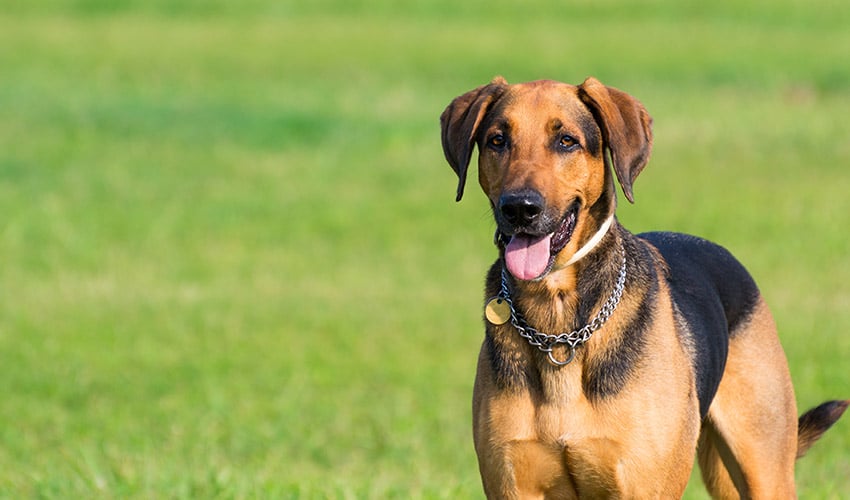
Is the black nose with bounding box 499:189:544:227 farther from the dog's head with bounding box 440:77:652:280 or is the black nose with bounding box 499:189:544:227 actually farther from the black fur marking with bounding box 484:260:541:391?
the black fur marking with bounding box 484:260:541:391

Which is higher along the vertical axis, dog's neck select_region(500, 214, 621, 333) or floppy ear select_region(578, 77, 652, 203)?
floppy ear select_region(578, 77, 652, 203)

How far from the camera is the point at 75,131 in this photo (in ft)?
72.6

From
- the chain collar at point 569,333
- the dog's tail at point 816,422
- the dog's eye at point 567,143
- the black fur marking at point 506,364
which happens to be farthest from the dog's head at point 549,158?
the dog's tail at point 816,422

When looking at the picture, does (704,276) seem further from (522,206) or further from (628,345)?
(522,206)

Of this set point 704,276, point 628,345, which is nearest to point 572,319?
point 628,345

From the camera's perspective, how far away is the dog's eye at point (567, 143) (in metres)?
5.73

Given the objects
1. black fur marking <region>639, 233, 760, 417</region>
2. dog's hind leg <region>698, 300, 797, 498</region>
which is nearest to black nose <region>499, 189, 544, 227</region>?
black fur marking <region>639, 233, 760, 417</region>

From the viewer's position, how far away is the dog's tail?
7.16 m

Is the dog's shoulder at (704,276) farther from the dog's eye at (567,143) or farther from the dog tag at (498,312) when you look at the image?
the dog's eye at (567,143)

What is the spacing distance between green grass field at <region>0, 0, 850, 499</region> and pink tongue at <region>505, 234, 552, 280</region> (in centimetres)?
230

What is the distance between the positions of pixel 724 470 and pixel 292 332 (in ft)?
23.1

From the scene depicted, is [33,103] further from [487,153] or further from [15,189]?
[487,153]

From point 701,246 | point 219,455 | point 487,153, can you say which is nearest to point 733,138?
point 219,455

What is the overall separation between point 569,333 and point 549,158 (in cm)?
72
